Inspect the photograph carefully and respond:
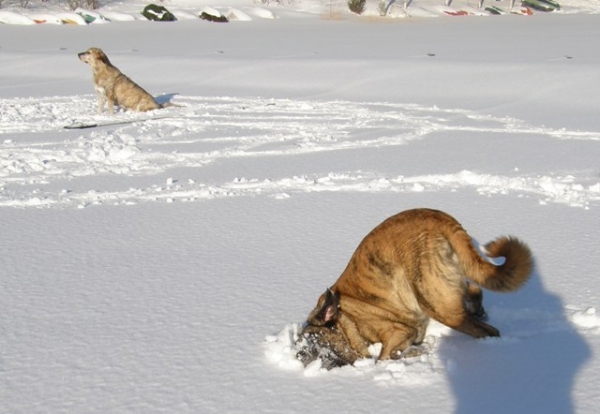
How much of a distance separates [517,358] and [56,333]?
2205 millimetres

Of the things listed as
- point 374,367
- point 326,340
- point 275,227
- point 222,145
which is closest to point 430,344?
point 374,367

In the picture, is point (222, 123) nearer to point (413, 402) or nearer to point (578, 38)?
point (413, 402)

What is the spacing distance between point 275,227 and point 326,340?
2187mm

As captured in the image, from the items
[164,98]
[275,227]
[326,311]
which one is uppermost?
[326,311]

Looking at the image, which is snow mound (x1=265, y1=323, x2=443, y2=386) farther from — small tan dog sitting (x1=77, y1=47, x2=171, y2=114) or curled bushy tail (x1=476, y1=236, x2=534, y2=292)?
small tan dog sitting (x1=77, y1=47, x2=171, y2=114)

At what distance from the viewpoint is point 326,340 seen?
3.07 meters

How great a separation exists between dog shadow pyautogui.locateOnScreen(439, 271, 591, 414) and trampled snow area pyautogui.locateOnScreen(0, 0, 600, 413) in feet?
0.03

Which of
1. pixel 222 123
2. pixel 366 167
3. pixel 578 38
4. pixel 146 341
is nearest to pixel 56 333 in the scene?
pixel 146 341

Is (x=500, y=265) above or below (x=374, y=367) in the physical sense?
above

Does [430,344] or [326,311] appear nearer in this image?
[326,311]

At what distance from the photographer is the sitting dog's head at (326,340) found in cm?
304

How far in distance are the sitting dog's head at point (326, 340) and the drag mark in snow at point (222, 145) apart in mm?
3052

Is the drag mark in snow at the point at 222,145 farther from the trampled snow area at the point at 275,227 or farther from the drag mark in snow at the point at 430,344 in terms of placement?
the drag mark in snow at the point at 430,344

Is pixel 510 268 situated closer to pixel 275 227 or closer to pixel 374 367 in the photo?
pixel 374 367
